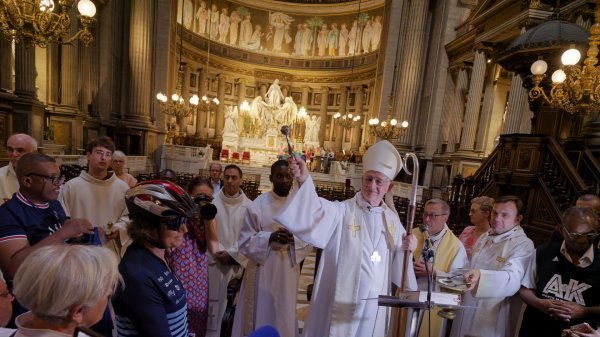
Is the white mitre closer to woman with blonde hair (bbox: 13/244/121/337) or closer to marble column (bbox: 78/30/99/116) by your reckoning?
woman with blonde hair (bbox: 13/244/121/337)

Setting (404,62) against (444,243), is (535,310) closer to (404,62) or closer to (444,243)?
(444,243)

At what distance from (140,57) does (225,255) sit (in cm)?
1676

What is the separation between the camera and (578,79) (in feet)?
16.0


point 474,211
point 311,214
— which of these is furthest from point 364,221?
point 474,211

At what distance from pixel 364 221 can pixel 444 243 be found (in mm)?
946

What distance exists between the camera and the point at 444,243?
2732 mm

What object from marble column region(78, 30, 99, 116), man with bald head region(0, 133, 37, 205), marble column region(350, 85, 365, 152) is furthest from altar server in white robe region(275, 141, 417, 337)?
marble column region(350, 85, 365, 152)

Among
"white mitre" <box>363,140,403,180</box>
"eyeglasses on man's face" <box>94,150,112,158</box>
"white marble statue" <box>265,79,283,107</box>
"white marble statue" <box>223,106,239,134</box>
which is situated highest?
"white marble statue" <box>265,79,283,107</box>

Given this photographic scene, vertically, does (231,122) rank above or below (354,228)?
above

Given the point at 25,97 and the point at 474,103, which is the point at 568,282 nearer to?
the point at 25,97

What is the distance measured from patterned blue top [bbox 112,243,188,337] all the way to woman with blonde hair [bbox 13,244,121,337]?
227 millimetres

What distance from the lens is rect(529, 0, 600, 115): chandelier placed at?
4602 mm

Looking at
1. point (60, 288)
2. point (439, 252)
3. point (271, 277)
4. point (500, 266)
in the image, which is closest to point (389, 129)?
point (439, 252)

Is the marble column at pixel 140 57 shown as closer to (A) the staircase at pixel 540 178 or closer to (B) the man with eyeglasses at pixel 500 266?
(A) the staircase at pixel 540 178
